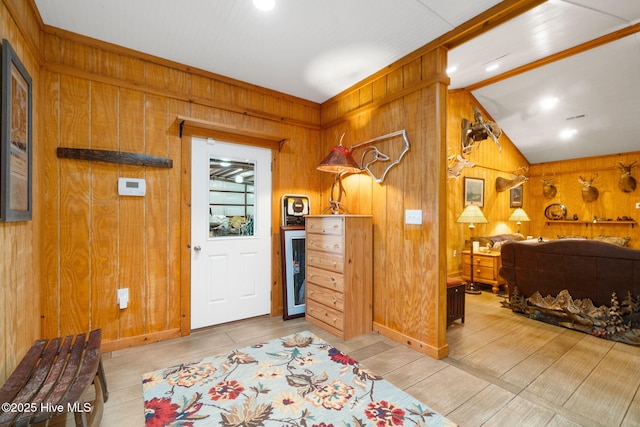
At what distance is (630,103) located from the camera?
470 centimetres

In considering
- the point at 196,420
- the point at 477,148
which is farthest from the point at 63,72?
the point at 477,148

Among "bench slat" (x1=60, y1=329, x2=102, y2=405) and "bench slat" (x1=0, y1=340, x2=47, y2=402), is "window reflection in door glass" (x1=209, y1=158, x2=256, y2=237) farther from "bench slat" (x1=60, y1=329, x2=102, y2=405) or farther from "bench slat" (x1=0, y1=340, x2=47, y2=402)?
"bench slat" (x1=0, y1=340, x2=47, y2=402)

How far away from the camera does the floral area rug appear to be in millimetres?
1721

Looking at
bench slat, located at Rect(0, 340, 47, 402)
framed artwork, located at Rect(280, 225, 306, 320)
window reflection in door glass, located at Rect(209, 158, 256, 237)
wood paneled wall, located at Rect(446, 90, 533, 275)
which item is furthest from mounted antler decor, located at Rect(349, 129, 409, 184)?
bench slat, located at Rect(0, 340, 47, 402)

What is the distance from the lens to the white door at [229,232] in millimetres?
3070

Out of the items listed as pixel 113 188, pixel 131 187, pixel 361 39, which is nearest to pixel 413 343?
pixel 361 39

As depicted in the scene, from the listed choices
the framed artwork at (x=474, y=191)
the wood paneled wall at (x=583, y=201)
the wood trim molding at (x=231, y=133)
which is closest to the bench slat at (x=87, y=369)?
the wood trim molding at (x=231, y=133)

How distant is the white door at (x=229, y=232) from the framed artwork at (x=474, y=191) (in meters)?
3.76

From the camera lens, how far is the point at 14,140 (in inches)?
65.2

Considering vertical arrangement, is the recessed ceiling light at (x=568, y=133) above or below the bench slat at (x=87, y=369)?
above

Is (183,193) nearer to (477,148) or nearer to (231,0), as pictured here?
(231,0)

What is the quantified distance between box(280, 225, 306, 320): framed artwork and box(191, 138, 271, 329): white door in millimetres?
232

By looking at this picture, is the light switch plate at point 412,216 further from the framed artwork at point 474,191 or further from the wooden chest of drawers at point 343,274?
the framed artwork at point 474,191

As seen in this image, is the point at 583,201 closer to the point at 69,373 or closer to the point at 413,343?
the point at 413,343
